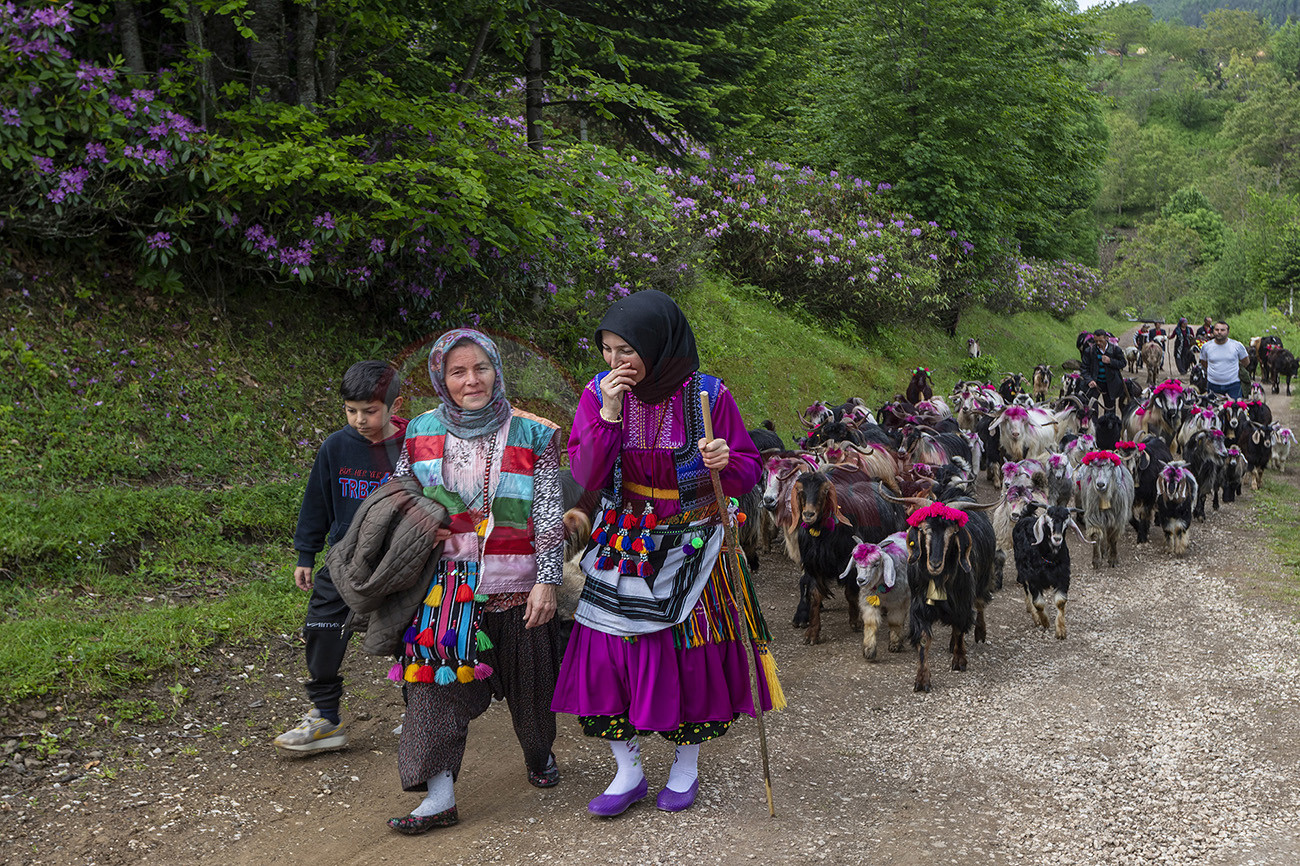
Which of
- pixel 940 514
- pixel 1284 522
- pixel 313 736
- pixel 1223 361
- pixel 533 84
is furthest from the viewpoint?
pixel 1223 361

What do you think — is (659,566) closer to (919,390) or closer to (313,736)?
(313,736)

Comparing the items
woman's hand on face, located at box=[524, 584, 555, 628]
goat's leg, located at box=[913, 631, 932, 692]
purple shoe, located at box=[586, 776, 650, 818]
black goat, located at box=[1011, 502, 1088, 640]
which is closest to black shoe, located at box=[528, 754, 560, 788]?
purple shoe, located at box=[586, 776, 650, 818]

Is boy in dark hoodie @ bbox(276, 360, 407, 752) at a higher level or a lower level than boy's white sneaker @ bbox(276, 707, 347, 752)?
higher

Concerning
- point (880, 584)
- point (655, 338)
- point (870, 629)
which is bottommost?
point (870, 629)

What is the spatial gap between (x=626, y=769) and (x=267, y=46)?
7.96m

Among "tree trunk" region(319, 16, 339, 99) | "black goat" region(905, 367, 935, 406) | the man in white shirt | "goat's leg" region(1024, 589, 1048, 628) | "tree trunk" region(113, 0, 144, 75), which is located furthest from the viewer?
the man in white shirt

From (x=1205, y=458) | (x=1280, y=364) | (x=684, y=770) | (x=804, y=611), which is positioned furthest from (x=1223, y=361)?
(x=684, y=770)

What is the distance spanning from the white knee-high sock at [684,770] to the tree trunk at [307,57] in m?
7.38

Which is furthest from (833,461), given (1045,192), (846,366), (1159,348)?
(1159,348)

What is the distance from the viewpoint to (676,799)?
4.86 meters

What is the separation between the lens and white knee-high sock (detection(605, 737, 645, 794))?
4.80 meters

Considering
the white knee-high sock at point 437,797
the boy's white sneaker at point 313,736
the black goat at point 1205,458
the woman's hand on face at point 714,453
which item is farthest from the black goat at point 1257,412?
the white knee-high sock at point 437,797

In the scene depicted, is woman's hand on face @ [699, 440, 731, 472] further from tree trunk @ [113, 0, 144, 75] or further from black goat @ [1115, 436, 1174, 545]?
black goat @ [1115, 436, 1174, 545]

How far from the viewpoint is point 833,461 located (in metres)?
10.2
